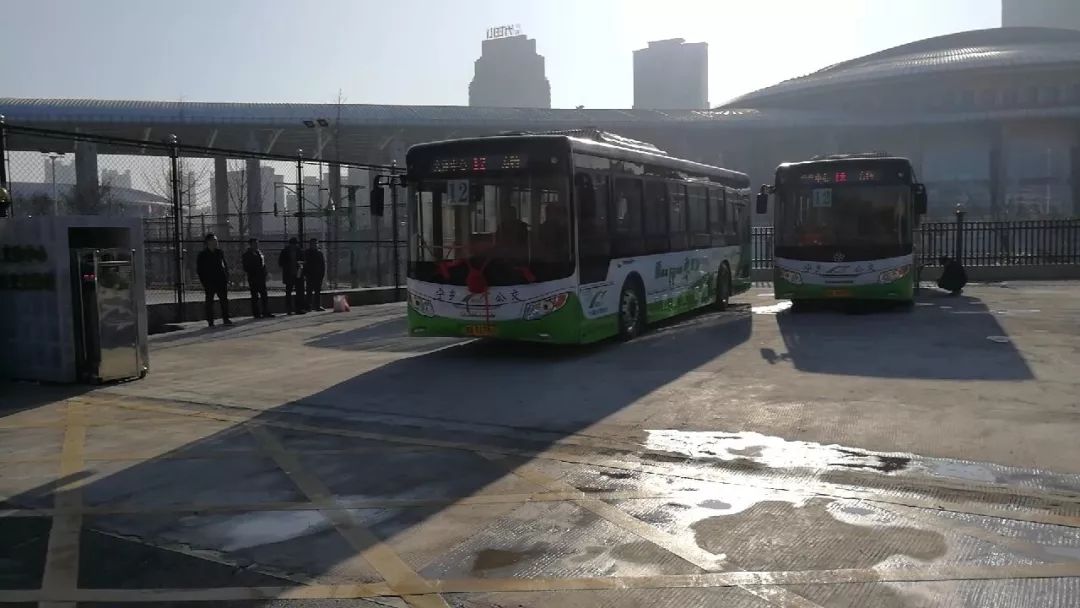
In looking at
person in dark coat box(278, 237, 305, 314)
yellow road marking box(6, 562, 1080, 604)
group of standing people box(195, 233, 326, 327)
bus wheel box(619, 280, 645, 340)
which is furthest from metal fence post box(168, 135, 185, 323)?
yellow road marking box(6, 562, 1080, 604)

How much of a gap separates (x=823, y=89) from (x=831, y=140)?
581 inches

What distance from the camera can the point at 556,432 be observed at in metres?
8.38

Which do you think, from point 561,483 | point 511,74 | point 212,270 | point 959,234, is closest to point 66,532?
point 561,483

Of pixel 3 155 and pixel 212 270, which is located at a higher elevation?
pixel 3 155

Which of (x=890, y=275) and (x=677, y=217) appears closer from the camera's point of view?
(x=677, y=217)

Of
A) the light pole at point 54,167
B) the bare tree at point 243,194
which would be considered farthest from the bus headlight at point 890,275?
the bare tree at point 243,194

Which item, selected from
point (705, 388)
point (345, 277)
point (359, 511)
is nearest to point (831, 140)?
point (345, 277)

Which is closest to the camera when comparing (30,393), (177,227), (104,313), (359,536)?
(359,536)

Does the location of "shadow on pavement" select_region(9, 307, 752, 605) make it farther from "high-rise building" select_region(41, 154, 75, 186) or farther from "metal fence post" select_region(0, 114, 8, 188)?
"high-rise building" select_region(41, 154, 75, 186)

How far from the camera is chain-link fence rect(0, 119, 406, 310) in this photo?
730 inches

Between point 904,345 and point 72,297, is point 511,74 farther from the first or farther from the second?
point 72,297

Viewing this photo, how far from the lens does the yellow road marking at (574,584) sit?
4.63 metres

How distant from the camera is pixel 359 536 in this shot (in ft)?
18.2

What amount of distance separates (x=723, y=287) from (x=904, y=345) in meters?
6.51
